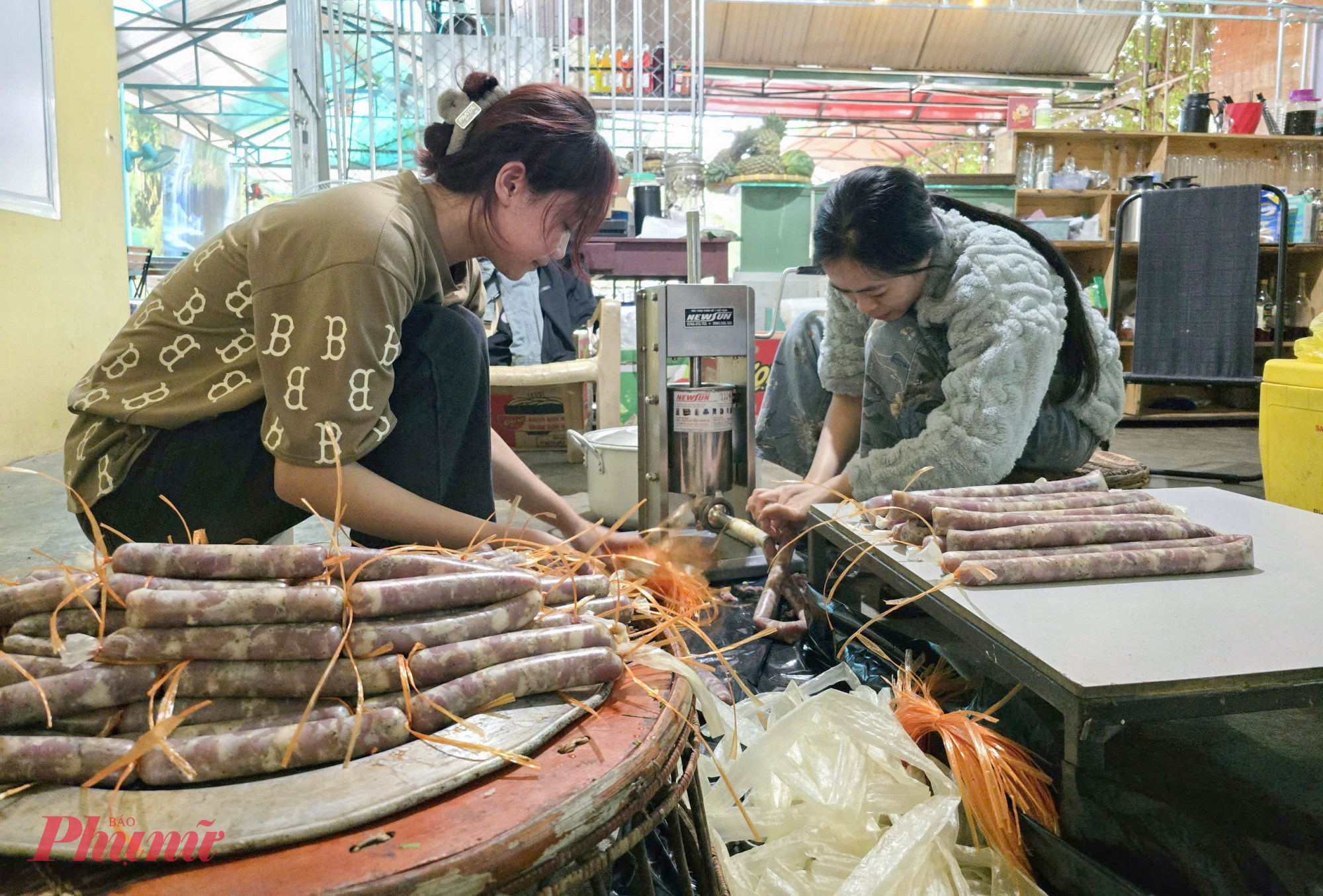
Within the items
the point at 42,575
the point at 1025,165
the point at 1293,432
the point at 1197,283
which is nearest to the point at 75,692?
the point at 42,575

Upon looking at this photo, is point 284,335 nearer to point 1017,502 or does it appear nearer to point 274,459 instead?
point 274,459

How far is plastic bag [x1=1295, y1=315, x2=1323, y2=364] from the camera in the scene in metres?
3.02

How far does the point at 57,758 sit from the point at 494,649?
33 cm

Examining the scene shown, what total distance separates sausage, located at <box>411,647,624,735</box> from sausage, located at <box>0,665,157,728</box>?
→ 0.72 feet

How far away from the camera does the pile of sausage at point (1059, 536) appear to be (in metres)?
1.24

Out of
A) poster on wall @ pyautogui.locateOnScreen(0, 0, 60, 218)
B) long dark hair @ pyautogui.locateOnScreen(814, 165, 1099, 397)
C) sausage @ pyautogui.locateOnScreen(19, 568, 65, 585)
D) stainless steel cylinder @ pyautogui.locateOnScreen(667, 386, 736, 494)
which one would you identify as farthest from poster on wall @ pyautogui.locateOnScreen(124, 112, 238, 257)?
sausage @ pyautogui.locateOnScreen(19, 568, 65, 585)

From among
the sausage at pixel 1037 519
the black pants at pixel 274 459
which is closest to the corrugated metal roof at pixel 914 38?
the black pants at pixel 274 459

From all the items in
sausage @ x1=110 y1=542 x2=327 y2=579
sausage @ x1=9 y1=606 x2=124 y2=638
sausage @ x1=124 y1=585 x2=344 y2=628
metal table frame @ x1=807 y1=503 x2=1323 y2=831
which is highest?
sausage @ x1=110 y1=542 x2=327 y2=579

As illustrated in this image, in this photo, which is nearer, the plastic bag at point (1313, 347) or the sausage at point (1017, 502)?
the sausage at point (1017, 502)

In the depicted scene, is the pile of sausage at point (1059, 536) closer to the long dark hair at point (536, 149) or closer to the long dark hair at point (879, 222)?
the long dark hair at point (879, 222)

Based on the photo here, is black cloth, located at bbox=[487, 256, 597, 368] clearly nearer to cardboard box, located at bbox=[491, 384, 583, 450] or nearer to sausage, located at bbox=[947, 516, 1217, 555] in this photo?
cardboard box, located at bbox=[491, 384, 583, 450]

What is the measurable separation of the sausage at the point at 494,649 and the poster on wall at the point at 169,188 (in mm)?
11881

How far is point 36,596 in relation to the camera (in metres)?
0.77

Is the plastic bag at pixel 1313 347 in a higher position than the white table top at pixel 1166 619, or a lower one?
higher
